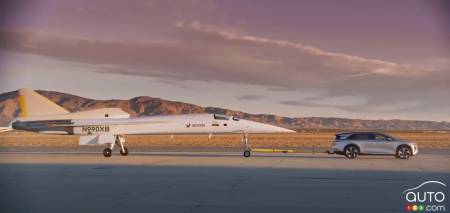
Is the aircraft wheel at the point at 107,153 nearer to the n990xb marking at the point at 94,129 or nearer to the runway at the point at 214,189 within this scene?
the n990xb marking at the point at 94,129

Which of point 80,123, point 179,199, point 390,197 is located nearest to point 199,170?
point 179,199

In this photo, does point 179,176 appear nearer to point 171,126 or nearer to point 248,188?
point 248,188

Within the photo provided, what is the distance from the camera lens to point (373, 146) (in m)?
28.7

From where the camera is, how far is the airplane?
106 feet

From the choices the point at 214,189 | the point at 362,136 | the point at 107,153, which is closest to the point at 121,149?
the point at 107,153

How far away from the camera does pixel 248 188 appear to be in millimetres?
15055

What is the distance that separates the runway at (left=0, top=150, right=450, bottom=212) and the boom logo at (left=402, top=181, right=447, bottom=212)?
27 centimetres

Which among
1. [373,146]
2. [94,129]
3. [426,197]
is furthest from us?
[94,129]

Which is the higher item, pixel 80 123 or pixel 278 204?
pixel 80 123

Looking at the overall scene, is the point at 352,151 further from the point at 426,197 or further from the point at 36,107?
the point at 36,107

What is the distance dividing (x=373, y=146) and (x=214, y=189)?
16.5m

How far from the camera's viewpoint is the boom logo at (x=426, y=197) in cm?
1151

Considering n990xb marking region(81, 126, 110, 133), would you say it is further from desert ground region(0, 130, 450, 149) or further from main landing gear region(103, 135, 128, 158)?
desert ground region(0, 130, 450, 149)

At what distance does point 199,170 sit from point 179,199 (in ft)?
28.3
